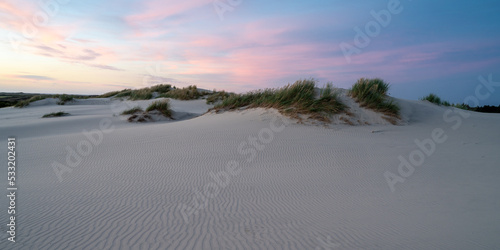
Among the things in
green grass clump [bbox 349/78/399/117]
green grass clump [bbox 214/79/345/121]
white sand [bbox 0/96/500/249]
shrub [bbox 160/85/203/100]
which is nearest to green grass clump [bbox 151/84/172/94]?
shrub [bbox 160/85/203/100]

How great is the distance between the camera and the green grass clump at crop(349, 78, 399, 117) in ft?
26.1

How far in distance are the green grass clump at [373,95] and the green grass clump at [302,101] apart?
755 millimetres

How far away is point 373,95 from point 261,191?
6.16 metres

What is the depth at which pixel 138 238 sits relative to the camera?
2330mm

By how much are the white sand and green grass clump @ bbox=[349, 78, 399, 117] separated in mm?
1081

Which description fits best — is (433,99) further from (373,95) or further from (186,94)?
(186,94)

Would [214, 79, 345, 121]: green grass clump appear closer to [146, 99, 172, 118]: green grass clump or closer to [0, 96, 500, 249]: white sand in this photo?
[0, 96, 500, 249]: white sand

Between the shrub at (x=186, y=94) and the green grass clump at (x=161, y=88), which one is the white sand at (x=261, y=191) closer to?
the shrub at (x=186, y=94)

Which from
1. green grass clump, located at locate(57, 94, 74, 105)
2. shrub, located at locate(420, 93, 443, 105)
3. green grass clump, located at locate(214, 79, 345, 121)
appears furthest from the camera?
green grass clump, located at locate(57, 94, 74, 105)

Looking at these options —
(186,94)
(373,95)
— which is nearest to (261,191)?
(373,95)

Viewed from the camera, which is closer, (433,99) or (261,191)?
(261,191)

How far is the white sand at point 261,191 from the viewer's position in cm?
239

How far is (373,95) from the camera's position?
321 inches

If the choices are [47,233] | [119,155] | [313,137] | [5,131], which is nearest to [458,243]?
[47,233]
